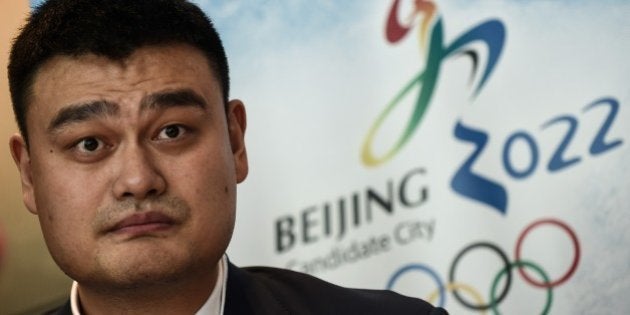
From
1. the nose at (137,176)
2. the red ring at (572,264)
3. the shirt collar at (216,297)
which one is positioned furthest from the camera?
the red ring at (572,264)

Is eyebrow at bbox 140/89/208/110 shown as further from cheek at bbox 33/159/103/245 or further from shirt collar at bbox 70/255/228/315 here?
shirt collar at bbox 70/255/228/315

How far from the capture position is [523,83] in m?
2.18

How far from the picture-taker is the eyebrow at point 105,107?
143 cm

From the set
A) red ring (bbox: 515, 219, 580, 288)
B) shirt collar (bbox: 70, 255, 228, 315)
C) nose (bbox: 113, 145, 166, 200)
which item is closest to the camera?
Result: nose (bbox: 113, 145, 166, 200)

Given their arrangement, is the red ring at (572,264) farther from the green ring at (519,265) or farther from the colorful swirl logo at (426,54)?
the colorful swirl logo at (426,54)

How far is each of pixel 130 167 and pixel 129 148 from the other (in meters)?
0.03

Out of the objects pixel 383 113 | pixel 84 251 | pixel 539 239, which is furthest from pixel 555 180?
pixel 84 251

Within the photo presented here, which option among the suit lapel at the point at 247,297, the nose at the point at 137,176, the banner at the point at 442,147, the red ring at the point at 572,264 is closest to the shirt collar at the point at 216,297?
the suit lapel at the point at 247,297

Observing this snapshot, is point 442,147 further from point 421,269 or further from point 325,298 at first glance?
point 325,298

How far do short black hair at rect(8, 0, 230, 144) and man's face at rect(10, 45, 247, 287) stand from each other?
2 centimetres

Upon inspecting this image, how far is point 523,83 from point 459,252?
0.38 meters

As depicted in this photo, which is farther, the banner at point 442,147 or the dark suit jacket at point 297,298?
the banner at point 442,147

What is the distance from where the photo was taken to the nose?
1.38 m

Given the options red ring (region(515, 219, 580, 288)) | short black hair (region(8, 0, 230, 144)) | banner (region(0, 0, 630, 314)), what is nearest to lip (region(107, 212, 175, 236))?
short black hair (region(8, 0, 230, 144))
